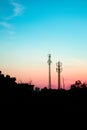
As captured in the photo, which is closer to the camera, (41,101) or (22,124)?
(22,124)

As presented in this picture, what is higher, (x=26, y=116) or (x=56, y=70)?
(x=56, y=70)

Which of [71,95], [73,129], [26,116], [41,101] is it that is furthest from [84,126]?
[71,95]

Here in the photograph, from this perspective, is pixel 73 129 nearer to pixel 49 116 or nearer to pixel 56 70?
pixel 49 116

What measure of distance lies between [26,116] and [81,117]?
5.40 metres

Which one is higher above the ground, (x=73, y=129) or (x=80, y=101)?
(x=80, y=101)

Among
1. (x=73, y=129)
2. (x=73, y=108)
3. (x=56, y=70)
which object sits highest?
(x=56, y=70)

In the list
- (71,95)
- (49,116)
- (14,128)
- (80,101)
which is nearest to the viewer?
(14,128)

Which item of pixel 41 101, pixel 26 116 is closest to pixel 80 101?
pixel 41 101

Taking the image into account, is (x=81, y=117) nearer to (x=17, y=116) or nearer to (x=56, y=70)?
(x=17, y=116)

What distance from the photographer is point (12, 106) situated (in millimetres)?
24375

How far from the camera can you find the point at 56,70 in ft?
211

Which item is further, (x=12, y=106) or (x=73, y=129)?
(x=12, y=106)

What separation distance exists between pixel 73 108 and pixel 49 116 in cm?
383

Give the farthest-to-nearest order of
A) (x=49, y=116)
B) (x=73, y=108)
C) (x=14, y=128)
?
(x=73, y=108) < (x=49, y=116) < (x=14, y=128)
